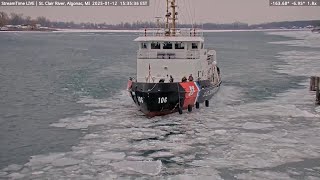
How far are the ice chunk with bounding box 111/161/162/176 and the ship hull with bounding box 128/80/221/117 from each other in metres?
8.90

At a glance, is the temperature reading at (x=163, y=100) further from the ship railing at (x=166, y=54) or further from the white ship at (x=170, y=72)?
the ship railing at (x=166, y=54)

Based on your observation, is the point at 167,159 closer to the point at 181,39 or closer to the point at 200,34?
the point at 181,39

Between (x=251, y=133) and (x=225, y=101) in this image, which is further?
(x=225, y=101)

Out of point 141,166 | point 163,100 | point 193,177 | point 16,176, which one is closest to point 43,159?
point 16,176

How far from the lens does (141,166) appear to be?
56.2 ft

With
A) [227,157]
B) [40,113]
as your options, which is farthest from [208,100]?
[227,157]

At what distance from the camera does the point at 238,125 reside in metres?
24.3

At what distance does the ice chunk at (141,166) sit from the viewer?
16578 mm

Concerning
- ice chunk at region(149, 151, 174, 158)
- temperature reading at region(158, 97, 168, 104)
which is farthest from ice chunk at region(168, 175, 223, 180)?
→ temperature reading at region(158, 97, 168, 104)

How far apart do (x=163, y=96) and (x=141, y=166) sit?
32.0 feet

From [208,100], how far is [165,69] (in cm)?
435

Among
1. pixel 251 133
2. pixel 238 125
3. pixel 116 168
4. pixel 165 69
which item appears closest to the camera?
pixel 116 168

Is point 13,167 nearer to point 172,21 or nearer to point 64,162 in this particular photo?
point 64,162

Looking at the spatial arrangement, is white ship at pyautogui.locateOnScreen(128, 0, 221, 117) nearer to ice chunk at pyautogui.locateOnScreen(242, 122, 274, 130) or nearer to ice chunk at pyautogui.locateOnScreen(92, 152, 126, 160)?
ice chunk at pyautogui.locateOnScreen(242, 122, 274, 130)
